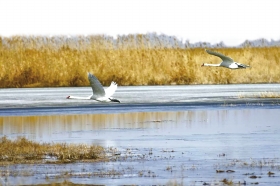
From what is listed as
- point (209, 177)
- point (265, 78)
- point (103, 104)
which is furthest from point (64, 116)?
point (265, 78)

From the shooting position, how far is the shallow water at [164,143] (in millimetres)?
9891

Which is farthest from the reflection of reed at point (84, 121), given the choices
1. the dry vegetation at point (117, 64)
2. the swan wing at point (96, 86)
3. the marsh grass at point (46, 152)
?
the dry vegetation at point (117, 64)

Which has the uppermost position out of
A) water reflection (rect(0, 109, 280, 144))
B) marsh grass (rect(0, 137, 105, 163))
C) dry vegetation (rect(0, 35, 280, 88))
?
dry vegetation (rect(0, 35, 280, 88))

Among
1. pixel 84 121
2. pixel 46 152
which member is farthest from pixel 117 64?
pixel 46 152

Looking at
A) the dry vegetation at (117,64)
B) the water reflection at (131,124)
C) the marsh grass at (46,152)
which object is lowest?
the marsh grass at (46,152)

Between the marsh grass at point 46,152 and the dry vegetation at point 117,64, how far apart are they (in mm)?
15438

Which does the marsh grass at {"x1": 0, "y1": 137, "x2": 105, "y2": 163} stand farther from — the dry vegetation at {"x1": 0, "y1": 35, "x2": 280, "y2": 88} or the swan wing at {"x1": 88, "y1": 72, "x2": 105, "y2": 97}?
the dry vegetation at {"x1": 0, "y1": 35, "x2": 280, "y2": 88}

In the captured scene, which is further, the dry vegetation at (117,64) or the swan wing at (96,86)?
the dry vegetation at (117,64)

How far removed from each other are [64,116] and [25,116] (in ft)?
3.47

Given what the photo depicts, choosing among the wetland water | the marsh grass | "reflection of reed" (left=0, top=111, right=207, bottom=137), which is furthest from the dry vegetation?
the marsh grass

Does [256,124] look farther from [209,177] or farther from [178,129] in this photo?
[209,177]

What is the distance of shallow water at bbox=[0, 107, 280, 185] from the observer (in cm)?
989

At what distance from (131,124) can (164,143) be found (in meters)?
4.09

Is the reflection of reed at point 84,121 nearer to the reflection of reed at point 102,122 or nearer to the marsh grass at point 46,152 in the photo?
the reflection of reed at point 102,122
